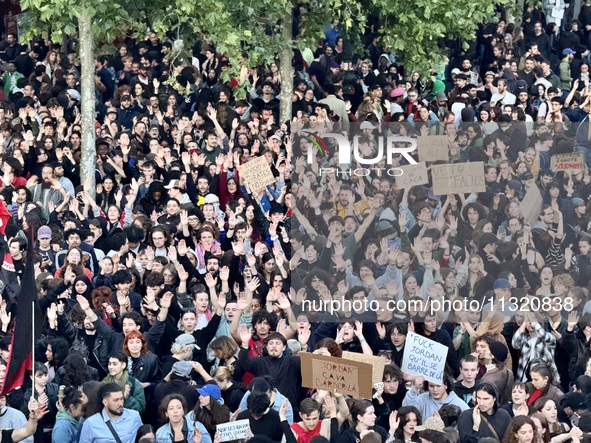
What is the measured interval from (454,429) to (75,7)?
9019mm

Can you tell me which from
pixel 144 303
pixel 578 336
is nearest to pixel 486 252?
pixel 578 336

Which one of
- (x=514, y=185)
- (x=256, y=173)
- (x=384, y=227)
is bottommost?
(x=384, y=227)

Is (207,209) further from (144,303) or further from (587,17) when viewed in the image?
(587,17)

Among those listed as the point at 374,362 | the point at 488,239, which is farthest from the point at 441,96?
the point at 374,362

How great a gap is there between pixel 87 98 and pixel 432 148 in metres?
4.27

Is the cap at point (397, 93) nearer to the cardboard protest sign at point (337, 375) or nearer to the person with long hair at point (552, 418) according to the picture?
the cardboard protest sign at point (337, 375)

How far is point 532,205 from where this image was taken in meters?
17.1

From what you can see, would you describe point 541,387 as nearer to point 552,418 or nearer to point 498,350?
point 552,418

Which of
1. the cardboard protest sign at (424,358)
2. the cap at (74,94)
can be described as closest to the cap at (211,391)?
the cardboard protest sign at (424,358)

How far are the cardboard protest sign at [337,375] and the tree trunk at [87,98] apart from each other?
7073 millimetres

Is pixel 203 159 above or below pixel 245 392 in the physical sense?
above

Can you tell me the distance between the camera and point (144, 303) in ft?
47.3

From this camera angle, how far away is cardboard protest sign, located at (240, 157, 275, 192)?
17.5 metres

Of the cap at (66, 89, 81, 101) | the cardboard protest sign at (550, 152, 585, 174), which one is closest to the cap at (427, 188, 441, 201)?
the cardboard protest sign at (550, 152, 585, 174)
